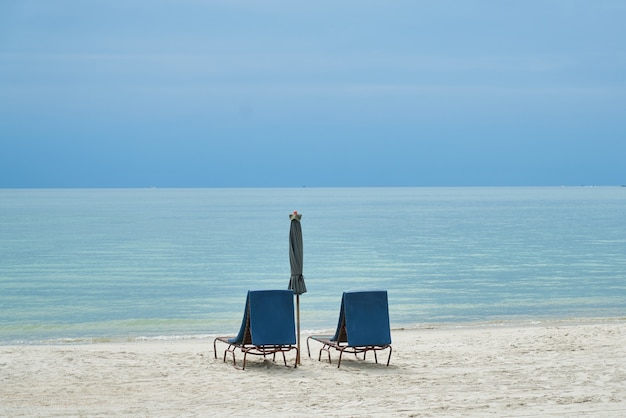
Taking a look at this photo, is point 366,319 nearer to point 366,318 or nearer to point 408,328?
point 366,318

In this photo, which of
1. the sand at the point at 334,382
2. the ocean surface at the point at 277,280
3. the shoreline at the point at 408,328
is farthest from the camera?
the ocean surface at the point at 277,280

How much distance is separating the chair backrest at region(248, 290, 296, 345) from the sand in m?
0.44

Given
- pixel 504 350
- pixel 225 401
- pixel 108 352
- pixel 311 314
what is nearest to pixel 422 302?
pixel 311 314

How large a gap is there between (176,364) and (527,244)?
39017 millimetres

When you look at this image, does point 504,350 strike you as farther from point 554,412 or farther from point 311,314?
point 311,314

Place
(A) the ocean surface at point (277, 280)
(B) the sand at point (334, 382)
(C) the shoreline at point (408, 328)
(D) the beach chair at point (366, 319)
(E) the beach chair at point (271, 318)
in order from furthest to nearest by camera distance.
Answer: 1. (A) the ocean surface at point (277, 280)
2. (C) the shoreline at point (408, 328)
3. (D) the beach chair at point (366, 319)
4. (E) the beach chair at point (271, 318)
5. (B) the sand at point (334, 382)

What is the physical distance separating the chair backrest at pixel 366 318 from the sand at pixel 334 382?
41 cm

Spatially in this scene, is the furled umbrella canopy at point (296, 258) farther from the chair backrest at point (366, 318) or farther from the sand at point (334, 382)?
the sand at point (334, 382)

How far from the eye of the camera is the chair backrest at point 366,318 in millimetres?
10023

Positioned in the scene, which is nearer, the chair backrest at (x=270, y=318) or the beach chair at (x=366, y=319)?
the chair backrest at (x=270, y=318)

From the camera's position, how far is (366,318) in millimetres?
10109

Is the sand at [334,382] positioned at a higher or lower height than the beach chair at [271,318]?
lower

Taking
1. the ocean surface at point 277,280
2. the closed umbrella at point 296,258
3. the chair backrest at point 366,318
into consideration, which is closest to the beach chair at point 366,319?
the chair backrest at point 366,318

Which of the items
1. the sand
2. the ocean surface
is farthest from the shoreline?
the sand
